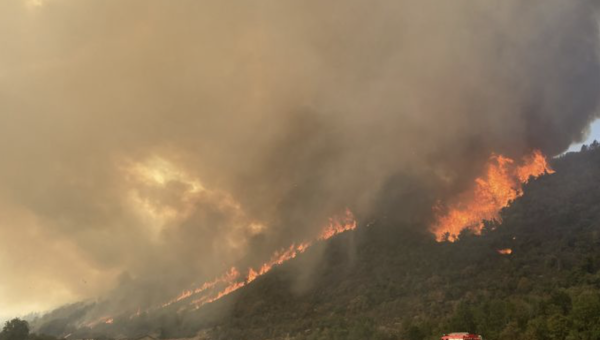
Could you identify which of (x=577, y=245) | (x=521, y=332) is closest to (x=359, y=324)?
(x=521, y=332)

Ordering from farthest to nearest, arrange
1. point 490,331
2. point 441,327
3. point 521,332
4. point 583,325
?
point 441,327 → point 490,331 → point 521,332 → point 583,325

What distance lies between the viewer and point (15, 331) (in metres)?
187

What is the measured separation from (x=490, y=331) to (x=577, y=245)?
83.6m

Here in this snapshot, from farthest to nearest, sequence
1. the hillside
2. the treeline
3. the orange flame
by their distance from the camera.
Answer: the orange flame → the treeline → the hillside

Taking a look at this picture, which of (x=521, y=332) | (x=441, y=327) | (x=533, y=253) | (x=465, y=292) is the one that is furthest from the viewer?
(x=533, y=253)

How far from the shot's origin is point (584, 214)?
194m

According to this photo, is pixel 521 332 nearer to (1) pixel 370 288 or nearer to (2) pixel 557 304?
(2) pixel 557 304

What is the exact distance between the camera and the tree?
185 m

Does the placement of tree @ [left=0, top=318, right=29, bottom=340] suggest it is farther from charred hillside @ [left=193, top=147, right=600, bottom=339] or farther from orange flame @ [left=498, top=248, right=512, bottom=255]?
orange flame @ [left=498, top=248, right=512, bottom=255]

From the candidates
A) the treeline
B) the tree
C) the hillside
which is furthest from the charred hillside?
the tree

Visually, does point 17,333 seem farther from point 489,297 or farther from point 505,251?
point 505,251

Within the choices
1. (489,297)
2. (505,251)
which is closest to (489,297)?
(489,297)

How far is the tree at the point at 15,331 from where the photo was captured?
185m

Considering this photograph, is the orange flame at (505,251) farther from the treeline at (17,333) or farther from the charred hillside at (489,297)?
the treeline at (17,333)
